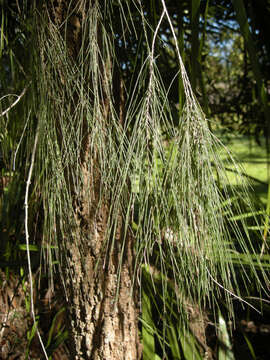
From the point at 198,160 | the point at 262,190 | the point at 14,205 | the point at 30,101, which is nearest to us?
the point at 198,160

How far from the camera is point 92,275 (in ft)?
2.32

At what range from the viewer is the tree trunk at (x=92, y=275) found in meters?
0.66

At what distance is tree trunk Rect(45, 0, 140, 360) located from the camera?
66 cm

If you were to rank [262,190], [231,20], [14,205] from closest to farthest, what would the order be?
1. [14,205]
2. [231,20]
3. [262,190]

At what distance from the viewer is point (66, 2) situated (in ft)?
2.14

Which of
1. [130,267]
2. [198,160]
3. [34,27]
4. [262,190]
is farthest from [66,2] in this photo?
[262,190]

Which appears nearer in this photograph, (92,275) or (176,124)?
(92,275)

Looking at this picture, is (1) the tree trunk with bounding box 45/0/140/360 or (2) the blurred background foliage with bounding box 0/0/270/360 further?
(1) the tree trunk with bounding box 45/0/140/360

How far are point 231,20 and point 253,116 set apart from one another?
48 centimetres

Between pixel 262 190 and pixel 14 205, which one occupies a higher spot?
pixel 14 205

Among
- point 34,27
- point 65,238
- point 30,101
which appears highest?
point 34,27

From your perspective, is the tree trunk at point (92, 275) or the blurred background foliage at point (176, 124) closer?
the blurred background foliage at point (176, 124)

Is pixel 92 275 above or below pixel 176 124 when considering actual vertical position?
below

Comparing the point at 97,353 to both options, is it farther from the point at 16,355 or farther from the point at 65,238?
the point at 16,355
